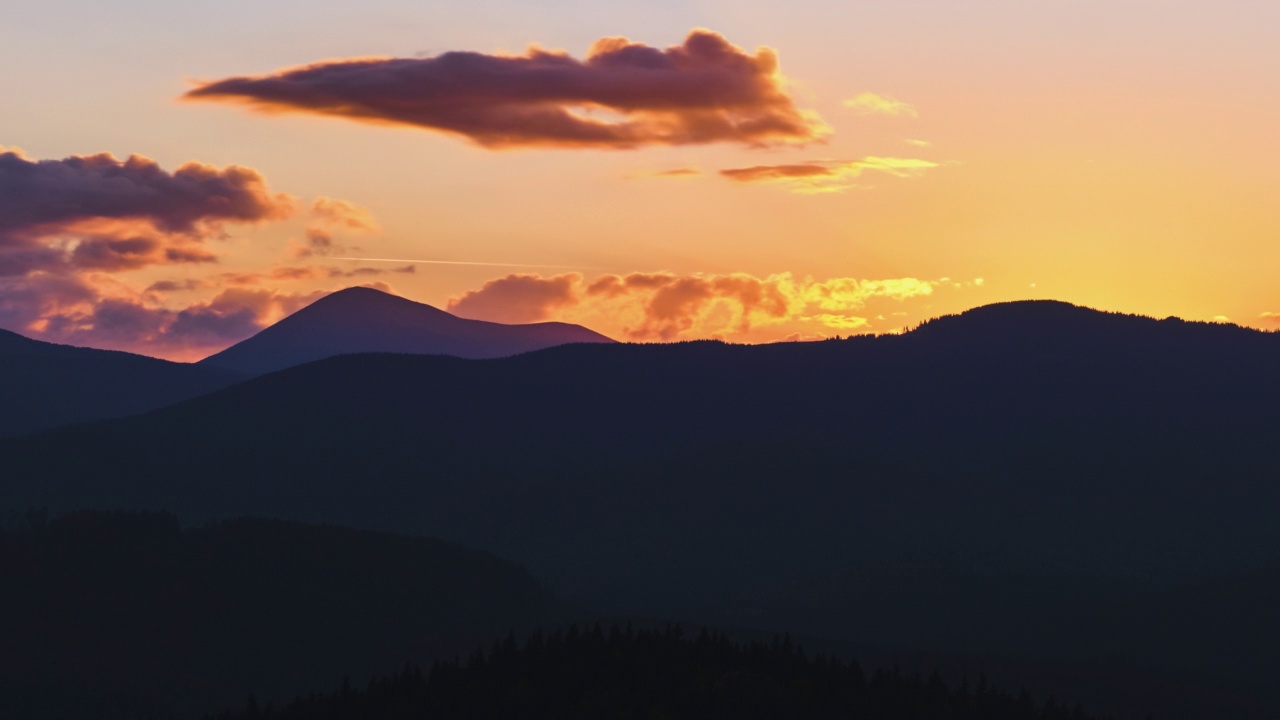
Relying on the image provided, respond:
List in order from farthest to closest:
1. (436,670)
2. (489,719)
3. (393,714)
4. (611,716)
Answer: (436,670) → (393,714) → (489,719) → (611,716)

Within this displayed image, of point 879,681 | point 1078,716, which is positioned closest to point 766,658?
point 879,681

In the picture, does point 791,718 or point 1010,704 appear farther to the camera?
point 1010,704

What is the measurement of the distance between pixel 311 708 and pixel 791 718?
69.4m

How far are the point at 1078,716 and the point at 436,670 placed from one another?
3050 inches

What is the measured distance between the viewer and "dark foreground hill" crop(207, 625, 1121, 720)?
154000mm

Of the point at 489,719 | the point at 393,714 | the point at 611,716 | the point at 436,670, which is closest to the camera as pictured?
the point at 611,716

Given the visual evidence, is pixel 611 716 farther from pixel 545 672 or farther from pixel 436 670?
pixel 436 670

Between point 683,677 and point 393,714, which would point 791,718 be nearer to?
point 683,677

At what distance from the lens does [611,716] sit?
149 meters

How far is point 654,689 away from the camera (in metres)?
158

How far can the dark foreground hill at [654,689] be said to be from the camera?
154000 mm

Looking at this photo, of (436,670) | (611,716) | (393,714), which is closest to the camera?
(611,716)

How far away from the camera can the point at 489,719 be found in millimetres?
164750

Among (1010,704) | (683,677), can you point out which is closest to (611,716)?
(683,677)
